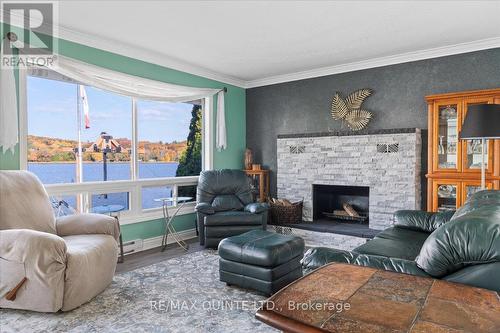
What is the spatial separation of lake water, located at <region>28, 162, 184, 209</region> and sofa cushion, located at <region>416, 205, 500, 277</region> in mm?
3670

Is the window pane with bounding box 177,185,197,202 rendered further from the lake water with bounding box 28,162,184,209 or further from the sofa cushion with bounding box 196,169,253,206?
the sofa cushion with bounding box 196,169,253,206

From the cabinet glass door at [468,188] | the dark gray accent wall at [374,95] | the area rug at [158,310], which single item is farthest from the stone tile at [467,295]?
the dark gray accent wall at [374,95]

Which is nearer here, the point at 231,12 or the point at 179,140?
the point at 231,12

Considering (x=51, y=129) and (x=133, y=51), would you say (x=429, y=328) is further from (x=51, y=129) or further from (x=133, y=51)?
(x=133, y=51)

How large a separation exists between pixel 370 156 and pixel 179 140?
287 cm

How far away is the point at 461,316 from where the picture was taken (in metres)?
1.03

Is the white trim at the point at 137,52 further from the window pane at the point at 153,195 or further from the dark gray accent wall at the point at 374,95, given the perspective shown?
the window pane at the point at 153,195

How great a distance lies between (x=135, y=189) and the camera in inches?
176

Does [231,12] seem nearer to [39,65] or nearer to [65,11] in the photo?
[65,11]

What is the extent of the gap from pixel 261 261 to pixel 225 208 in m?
1.98

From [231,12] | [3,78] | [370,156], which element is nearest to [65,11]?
[3,78]

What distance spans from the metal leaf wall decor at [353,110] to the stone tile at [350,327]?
166 inches

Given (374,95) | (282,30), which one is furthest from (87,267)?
(374,95)

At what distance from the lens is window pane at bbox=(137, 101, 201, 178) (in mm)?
4691
